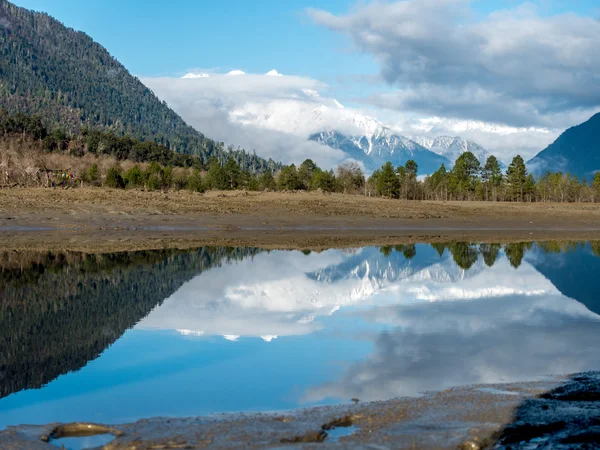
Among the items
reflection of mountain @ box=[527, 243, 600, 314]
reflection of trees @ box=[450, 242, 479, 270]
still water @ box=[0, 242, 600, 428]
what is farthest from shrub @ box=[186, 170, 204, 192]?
still water @ box=[0, 242, 600, 428]

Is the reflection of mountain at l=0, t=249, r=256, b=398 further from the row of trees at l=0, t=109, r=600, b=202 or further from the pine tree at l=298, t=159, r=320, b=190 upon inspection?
the pine tree at l=298, t=159, r=320, b=190

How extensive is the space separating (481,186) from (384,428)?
13002 cm

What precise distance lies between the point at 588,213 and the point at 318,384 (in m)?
76.6

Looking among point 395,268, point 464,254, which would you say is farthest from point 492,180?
point 395,268

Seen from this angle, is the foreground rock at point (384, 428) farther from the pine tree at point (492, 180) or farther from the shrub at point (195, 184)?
the pine tree at point (492, 180)

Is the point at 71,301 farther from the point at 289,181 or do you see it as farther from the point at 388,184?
the point at 289,181

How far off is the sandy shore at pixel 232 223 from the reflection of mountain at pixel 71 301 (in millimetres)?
6263

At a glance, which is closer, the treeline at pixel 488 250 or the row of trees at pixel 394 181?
the treeline at pixel 488 250

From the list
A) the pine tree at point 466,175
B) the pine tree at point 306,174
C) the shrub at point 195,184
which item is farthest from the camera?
the pine tree at point 306,174

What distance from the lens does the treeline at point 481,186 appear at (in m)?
128

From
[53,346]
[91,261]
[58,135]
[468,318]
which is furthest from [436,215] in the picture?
[58,135]

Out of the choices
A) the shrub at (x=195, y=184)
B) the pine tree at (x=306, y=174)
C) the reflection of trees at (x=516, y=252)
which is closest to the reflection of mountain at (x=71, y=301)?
the reflection of trees at (x=516, y=252)

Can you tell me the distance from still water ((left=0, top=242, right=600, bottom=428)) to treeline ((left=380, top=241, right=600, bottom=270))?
396 centimetres

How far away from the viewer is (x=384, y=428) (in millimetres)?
7551
